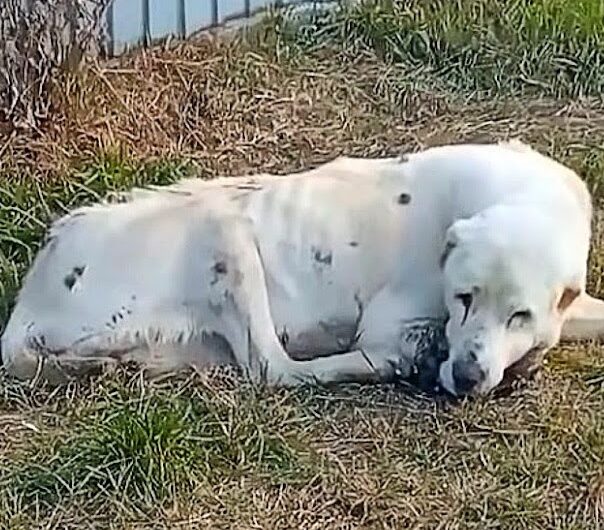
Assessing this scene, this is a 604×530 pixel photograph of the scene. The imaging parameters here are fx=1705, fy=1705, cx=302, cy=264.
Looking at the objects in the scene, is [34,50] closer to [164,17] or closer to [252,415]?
[164,17]

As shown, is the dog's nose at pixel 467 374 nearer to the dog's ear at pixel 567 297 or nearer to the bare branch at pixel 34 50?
the dog's ear at pixel 567 297

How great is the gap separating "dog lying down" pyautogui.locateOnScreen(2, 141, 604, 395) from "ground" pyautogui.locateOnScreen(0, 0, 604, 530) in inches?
3.9

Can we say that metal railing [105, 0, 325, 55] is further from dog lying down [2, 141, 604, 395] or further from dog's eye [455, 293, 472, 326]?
dog's eye [455, 293, 472, 326]

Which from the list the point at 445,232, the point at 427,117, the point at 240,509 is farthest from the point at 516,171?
the point at 427,117

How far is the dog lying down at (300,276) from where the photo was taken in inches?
167

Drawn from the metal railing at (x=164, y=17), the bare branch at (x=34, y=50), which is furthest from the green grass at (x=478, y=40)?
the bare branch at (x=34, y=50)

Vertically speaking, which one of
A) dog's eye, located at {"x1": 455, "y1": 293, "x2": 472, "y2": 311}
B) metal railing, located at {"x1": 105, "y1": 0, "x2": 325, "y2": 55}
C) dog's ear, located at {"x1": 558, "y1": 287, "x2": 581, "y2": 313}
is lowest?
metal railing, located at {"x1": 105, "y1": 0, "x2": 325, "y2": 55}

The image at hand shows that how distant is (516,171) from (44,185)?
177 cm

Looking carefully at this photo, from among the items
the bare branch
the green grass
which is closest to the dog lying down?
the bare branch

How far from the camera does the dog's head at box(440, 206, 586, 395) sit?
401 cm

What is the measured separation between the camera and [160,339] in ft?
14.1

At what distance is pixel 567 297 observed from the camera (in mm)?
4168

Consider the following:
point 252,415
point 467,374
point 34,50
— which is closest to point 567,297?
point 467,374

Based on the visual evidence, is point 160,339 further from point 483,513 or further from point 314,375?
point 483,513
